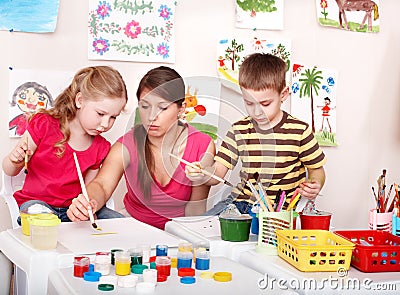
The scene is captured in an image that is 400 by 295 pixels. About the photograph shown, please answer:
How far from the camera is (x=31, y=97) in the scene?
196 cm

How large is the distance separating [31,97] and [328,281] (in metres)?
1.27

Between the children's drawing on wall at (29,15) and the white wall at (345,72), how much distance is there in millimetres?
260

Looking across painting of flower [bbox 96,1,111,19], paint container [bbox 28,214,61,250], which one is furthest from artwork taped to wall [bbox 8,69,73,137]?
paint container [bbox 28,214,61,250]

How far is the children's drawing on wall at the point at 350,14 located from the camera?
239 centimetres

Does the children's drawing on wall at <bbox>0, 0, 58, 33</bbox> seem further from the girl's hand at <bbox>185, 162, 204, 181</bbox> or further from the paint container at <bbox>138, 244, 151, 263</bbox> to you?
the paint container at <bbox>138, 244, 151, 263</bbox>

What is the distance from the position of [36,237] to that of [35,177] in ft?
2.22

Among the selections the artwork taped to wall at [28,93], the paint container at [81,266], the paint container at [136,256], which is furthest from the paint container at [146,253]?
the artwork taped to wall at [28,93]

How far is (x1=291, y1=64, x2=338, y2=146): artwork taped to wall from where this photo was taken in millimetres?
2354

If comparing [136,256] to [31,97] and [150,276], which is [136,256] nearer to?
[150,276]

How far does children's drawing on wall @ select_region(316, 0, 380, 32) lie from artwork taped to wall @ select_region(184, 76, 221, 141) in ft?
3.26

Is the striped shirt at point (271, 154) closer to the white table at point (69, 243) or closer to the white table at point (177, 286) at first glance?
the white table at point (69, 243)

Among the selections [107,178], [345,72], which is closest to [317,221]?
[107,178]

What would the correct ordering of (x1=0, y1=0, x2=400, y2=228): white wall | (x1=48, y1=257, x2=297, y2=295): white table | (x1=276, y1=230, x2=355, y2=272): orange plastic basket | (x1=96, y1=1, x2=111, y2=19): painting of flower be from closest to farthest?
1. (x1=48, y1=257, x2=297, y2=295): white table
2. (x1=276, y1=230, x2=355, y2=272): orange plastic basket
3. (x1=96, y1=1, x2=111, y2=19): painting of flower
4. (x1=0, y1=0, x2=400, y2=228): white wall

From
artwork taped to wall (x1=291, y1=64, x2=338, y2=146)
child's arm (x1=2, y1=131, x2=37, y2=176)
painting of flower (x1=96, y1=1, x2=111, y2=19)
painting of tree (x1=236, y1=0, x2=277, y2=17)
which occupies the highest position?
painting of tree (x1=236, y1=0, x2=277, y2=17)
